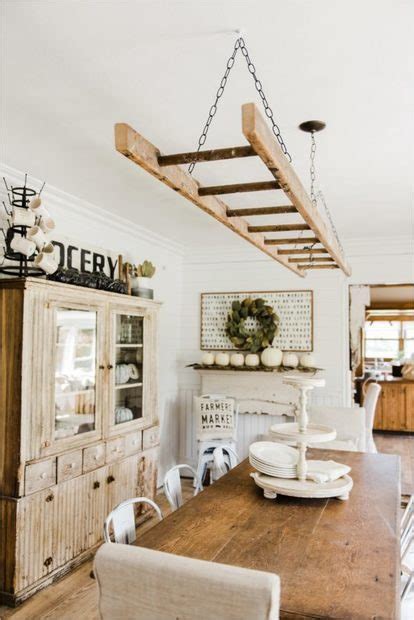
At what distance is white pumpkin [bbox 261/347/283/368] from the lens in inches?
208

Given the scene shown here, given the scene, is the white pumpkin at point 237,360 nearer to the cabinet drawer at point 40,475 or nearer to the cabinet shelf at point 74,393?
the cabinet shelf at point 74,393

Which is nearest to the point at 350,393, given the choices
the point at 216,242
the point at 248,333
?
the point at 248,333

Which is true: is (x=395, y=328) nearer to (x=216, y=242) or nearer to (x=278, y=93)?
(x=216, y=242)

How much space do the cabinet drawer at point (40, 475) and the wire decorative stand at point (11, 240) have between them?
1123 mm

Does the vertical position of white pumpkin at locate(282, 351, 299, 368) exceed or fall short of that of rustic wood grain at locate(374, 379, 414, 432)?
it exceeds it

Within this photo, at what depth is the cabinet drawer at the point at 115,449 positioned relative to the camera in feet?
12.3

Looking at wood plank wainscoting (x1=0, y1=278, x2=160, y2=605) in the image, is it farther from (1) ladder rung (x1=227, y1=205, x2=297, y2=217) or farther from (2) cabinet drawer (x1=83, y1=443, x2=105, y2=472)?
(1) ladder rung (x1=227, y1=205, x2=297, y2=217)

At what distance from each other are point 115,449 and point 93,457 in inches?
11.2

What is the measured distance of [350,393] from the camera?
5.35m

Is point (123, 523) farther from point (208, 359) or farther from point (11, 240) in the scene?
point (208, 359)

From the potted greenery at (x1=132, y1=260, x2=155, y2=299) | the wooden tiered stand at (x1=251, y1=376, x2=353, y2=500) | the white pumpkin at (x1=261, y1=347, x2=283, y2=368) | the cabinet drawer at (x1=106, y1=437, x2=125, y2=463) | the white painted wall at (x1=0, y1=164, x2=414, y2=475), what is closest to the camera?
the wooden tiered stand at (x1=251, y1=376, x2=353, y2=500)

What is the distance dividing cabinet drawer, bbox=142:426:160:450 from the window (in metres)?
7.39

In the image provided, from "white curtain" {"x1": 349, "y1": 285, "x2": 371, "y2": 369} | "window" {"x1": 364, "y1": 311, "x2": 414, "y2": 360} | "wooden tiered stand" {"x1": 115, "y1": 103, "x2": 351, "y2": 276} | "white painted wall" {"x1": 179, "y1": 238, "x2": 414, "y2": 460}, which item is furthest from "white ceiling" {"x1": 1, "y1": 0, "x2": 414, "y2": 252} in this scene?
"window" {"x1": 364, "y1": 311, "x2": 414, "y2": 360}

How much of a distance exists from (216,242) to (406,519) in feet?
11.7
